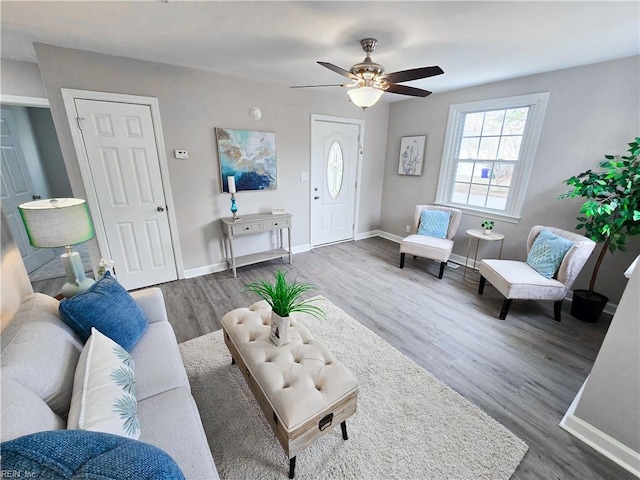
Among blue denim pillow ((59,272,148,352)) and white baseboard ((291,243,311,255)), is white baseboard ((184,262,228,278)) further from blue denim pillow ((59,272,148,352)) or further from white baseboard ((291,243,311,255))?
blue denim pillow ((59,272,148,352))

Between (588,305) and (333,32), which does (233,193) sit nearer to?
(333,32)

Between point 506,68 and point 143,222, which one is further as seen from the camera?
point 143,222

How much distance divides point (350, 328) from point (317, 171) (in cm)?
267

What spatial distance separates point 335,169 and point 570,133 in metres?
2.95

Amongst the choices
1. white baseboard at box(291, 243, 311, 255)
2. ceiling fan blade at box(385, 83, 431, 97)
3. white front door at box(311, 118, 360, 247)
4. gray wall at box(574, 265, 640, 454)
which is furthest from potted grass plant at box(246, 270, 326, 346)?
white front door at box(311, 118, 360, 247)

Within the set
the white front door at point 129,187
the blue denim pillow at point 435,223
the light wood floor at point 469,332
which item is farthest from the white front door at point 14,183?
the blue denim pillow at point 435,223

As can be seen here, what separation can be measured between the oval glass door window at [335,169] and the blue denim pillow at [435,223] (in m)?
1.54

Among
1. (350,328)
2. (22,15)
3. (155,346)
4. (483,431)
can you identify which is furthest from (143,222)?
(483,431)

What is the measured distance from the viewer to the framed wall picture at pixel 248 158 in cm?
331

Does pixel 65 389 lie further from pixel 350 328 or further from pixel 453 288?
pixel 453 288

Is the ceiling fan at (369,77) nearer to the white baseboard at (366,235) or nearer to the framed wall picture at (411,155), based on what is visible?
the framed wall picture at (411,155)

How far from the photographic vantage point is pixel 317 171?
426 centimetres

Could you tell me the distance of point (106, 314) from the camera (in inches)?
55.7

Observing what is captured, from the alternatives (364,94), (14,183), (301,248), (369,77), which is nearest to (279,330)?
(364,94)
